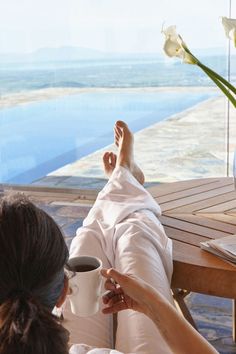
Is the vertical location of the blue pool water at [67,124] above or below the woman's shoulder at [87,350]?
below

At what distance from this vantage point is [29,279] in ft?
2.19

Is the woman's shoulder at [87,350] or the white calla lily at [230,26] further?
the white calla lily at [230,26]

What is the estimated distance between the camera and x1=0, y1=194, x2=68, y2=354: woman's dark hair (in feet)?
2.03

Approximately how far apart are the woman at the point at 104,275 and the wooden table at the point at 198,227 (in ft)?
0.17

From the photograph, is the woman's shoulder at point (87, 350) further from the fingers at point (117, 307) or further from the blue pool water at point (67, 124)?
the blue pool water at point (67, 124)

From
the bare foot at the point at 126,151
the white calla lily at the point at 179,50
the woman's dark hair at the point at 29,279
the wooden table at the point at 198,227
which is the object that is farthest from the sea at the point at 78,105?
the woman's dark hair at the point at 29,279

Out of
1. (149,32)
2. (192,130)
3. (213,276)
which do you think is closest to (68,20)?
(149,32)

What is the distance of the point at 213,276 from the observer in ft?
4.08

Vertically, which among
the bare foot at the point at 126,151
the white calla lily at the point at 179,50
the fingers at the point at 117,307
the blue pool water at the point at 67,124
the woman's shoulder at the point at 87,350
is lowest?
the blue pool water at the point at 67,124

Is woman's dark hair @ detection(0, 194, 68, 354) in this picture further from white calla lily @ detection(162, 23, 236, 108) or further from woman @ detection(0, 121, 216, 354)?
white calla lily @ detection(162, 23, 236, 108)

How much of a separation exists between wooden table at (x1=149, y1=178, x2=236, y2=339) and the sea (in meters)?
2.40

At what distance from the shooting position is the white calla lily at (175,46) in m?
1.27

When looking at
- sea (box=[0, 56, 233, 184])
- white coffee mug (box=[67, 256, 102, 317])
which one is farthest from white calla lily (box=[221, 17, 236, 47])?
sea (box=[0, 56, 233, 184])

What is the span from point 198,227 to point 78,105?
12.6 feet
